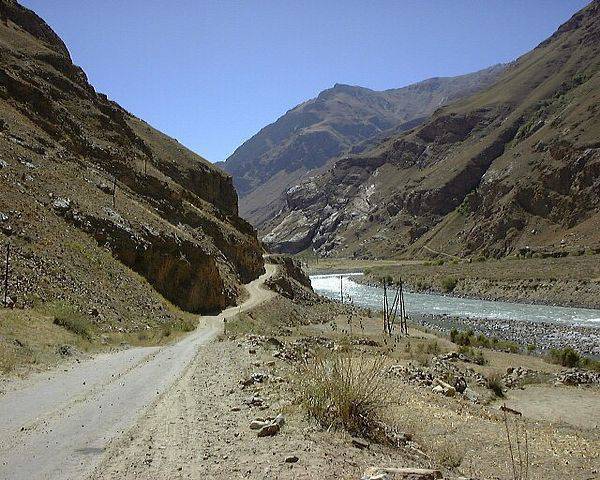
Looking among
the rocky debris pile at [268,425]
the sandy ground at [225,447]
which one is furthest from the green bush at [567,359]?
the rocky debris pile at [268,425]

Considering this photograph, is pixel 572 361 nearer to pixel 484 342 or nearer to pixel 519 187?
pixel 484 342

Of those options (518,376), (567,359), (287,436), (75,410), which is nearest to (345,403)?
(287,436)

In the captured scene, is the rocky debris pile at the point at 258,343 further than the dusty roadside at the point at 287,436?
Yes

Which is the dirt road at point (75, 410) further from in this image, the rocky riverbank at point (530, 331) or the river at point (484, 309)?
the river at point (484, 309)

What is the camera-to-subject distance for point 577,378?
25.7 meters

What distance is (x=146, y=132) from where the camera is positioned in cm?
6744

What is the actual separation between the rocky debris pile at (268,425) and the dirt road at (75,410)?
225 cm

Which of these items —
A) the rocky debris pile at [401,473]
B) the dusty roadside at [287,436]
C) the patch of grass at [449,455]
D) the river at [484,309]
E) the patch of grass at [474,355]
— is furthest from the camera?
the river at [484,309]

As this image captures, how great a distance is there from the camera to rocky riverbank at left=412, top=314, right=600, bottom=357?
128ft

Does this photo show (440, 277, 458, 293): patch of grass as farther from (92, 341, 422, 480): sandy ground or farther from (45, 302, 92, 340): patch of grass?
(92, 341, 422, 480): sandy ground

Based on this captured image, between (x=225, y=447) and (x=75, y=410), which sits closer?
(x=225, y=447)

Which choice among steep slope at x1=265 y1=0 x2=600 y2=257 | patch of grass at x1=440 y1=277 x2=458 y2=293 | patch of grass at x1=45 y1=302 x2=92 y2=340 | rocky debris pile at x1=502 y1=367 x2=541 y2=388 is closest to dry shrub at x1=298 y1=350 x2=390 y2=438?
patch of grass at x1=45 y1=302 x2=92 y2=340

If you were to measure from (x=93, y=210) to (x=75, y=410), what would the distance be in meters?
25.0

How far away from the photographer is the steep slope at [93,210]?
25625 millimetres
